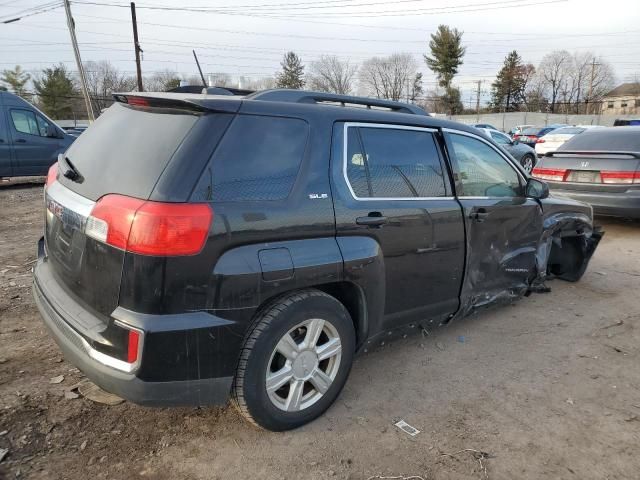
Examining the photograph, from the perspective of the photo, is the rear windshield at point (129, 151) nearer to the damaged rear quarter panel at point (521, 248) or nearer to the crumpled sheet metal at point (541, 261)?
the damaged rear quarter panel at point (521, 248)

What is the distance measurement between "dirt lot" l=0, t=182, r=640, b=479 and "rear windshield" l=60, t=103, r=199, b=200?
130 cm

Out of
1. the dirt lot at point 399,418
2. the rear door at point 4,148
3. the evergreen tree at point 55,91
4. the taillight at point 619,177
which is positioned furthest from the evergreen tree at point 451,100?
the dirt lot at point 399,418

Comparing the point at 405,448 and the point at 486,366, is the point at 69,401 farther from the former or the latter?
the point at 486,366

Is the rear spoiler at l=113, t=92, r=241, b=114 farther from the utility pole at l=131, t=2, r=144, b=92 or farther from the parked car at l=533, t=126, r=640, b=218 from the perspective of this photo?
the utility pole at l=131, t=2, r=144, b=92

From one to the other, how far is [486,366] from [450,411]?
0.73 metres

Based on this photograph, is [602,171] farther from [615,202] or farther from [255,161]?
[255,161]

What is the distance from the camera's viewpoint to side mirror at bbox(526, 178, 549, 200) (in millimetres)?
4141

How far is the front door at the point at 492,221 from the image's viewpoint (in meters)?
3.56

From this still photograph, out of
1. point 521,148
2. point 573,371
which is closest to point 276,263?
point 573,371

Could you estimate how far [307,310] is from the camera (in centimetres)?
253

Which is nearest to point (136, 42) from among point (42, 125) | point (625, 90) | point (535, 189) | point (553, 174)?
point (42, 125)

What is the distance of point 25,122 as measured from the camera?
11617 mm

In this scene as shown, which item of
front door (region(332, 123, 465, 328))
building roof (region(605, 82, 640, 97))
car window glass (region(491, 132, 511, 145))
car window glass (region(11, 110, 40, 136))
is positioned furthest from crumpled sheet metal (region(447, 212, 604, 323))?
building roof (region(605, 82, 640, 97))

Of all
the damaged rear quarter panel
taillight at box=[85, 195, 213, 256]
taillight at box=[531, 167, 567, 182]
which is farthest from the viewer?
taillight at box=[531, 167, 567, 182]
